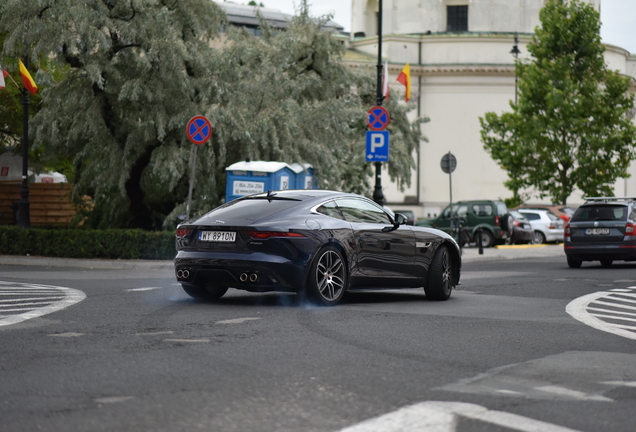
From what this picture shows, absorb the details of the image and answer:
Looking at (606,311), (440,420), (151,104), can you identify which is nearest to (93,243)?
(151,104)

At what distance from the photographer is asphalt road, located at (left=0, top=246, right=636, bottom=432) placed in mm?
5449

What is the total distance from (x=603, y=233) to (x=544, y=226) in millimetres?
19334

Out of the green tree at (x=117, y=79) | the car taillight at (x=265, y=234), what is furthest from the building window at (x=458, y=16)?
the car taillight at (x=265, y=234)

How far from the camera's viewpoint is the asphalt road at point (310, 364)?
5449 millimetres

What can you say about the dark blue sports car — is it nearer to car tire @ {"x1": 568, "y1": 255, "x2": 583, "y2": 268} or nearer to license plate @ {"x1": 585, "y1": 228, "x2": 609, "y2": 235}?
license plate @ {"x1": 585, "y1": 228, "x2": 609, "y2": 235}

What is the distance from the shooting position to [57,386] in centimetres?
621

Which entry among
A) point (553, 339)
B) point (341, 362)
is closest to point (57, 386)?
point (341, 362)

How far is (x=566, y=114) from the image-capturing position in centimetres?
4697

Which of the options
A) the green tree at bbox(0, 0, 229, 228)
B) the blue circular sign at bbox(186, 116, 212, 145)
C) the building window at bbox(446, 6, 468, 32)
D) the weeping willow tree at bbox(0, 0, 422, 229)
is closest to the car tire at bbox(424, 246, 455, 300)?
the blue circular sign at bbox(186, 116, 212, 145)

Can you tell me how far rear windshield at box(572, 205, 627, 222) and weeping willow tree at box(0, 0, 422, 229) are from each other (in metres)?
6.44

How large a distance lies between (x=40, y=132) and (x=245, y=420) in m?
20.1

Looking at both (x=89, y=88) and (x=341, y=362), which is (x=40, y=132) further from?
(x=341, y=362)

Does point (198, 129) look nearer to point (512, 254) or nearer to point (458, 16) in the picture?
point (512, 254)

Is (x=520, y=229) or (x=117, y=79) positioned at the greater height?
(x=117, y=79)
